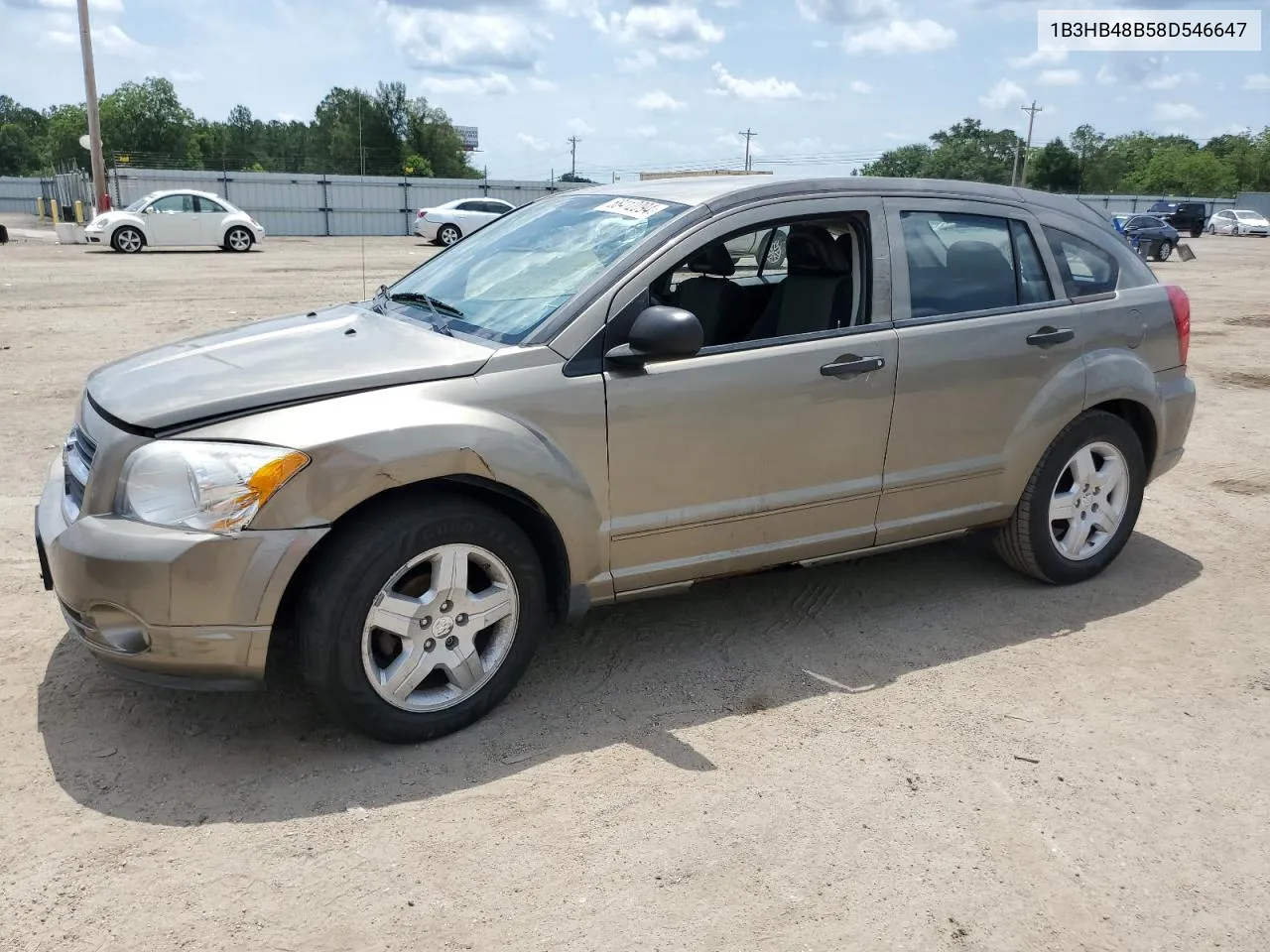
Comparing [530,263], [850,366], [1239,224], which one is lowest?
[850,366]

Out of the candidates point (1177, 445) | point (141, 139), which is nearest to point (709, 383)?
point (1177, 445)

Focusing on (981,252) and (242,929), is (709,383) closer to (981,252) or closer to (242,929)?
(981,252)

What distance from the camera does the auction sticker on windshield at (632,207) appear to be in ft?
12.9

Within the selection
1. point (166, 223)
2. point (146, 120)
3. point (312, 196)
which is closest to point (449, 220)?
point (166, 223)

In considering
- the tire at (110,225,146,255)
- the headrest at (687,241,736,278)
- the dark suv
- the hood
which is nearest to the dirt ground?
the hood

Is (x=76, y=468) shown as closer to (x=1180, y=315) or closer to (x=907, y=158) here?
(x=1180, y=315)

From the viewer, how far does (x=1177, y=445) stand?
16.6 ft

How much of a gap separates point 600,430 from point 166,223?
2519 cm

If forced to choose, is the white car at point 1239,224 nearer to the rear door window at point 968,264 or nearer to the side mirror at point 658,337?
the rear door window at point 968,264

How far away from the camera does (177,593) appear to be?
9.75 ft

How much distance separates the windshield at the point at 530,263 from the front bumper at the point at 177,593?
1.10m

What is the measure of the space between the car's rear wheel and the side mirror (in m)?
25.4

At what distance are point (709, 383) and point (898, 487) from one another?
1.03 meters

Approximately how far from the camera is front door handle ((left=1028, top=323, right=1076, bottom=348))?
4438 millimetres
